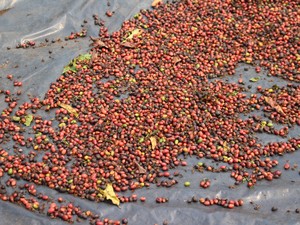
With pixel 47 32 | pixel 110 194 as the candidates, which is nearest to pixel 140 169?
pixel 110 194

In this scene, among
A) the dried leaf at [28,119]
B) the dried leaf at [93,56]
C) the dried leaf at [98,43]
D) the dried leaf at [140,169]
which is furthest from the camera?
the dried leaf at [98,43]

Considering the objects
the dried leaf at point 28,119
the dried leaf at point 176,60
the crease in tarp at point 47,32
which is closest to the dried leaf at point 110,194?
the dried leaf at point 28,119

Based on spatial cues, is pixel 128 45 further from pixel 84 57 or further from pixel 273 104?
pixel 273 104

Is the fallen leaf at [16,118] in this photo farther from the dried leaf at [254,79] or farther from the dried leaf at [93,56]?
the dried leaf at [254,79]

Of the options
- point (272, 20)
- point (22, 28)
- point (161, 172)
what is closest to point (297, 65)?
point (272, 20)

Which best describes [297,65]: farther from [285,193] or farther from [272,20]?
[285,193]

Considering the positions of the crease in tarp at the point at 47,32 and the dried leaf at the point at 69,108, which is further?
the crease in tarp at the point at 47,32
